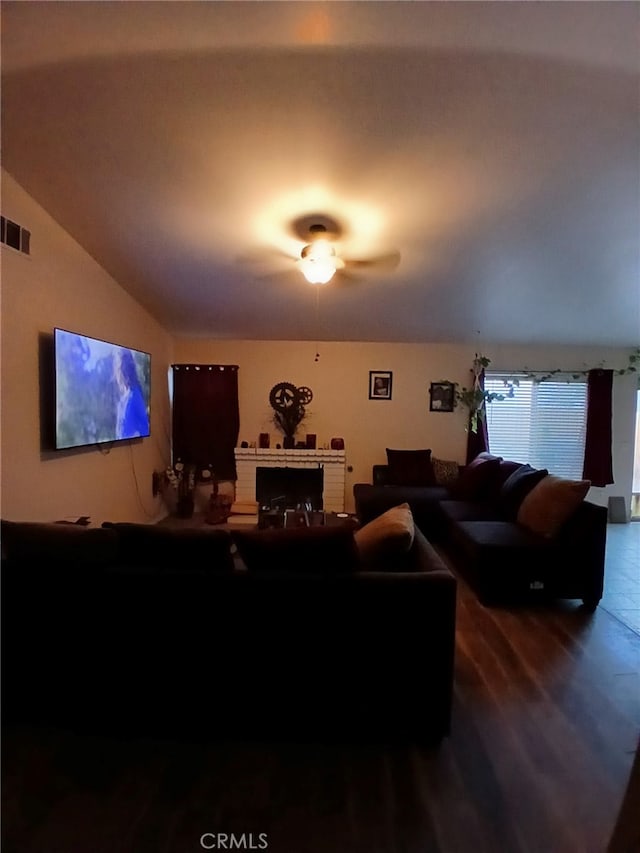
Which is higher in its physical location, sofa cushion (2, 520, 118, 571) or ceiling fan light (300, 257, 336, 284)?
ceiling fan light (300, 257, 336, 284)

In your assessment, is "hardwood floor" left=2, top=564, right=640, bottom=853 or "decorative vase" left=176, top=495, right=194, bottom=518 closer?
"hardwood floor" left=2, top=564, right=640, bottom=853

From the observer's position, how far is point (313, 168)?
8.82 ft

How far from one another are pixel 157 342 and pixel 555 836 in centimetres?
520

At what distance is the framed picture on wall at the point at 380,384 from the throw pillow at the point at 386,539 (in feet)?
11.8

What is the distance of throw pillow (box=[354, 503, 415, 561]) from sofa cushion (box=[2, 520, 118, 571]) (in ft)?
3.92

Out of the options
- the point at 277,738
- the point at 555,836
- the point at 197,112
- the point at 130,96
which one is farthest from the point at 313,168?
the point at 555,836

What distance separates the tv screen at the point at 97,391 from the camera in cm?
311

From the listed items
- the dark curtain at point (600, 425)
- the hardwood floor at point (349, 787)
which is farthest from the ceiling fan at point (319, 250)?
the dark curtain at point (600, 425)

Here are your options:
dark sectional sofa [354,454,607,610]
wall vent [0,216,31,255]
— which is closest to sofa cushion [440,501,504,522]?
dark sectional sofa [354,454,607,610]

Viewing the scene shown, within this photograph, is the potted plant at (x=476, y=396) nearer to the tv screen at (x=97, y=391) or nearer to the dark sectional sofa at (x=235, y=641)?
the tv screen at (x=97, y=391)

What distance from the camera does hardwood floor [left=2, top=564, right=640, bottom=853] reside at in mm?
1491

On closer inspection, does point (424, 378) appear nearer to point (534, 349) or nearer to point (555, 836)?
point (534, 349)

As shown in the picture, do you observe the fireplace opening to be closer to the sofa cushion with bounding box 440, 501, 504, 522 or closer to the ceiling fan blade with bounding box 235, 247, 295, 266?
the sofa cushion with bounding box 440, 501, 504, 522

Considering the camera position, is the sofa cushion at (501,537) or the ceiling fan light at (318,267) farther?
the sofa cushion at (501,537)
